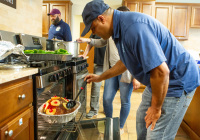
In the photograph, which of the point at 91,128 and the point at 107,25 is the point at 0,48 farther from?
the point at 91,128

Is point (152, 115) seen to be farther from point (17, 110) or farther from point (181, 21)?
point (181, 21)

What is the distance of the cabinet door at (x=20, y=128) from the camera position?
2.51 ft

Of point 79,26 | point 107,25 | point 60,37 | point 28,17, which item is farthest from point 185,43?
point 107,25

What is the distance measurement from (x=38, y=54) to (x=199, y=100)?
5.85ft

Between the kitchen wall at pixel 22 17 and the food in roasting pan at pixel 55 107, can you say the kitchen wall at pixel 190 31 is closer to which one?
the kitchen wall at pixel 22 17

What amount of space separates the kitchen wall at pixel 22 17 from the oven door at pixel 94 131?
112 cm

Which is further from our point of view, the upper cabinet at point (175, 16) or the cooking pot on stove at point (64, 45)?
the upper cabinet at point (175, 16)

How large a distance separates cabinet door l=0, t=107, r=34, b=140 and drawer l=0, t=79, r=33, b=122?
0.04 metres

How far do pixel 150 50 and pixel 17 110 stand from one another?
69 centimetres

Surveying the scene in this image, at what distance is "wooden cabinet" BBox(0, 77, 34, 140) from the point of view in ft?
2.45

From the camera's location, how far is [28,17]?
6.77 feet

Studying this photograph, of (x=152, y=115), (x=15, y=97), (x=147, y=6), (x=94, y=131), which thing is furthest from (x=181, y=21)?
(x=15, y=97)

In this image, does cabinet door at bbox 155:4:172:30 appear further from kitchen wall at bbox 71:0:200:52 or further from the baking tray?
the baking tray

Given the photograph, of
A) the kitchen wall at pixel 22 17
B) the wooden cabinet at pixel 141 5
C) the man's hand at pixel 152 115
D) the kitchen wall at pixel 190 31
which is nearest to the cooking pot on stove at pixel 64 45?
the kitchen wall at pixel 22 17
